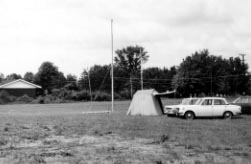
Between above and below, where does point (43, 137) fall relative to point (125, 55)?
below

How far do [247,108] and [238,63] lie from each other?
2287 inches

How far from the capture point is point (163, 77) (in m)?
94.3

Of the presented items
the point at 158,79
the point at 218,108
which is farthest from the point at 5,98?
the point at 218,108

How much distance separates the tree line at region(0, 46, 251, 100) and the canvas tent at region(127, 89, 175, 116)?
30.0 metres

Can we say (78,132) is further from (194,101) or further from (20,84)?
(20,84)

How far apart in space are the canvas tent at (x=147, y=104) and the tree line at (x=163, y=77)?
98.4ft

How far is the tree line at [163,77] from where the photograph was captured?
69.8 meters

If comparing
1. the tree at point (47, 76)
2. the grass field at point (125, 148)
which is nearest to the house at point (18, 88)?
the tree at point (47, 76)

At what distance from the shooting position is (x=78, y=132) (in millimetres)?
12867

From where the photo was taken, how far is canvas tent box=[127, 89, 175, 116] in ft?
75.8

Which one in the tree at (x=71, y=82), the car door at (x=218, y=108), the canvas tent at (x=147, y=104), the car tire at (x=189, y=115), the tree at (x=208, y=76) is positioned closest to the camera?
the car tire at (x=189, y=115)

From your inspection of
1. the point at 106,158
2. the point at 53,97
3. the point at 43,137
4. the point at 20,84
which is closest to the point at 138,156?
the point at 106,158

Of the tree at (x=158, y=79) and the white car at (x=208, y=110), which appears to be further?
the tree at (x=158, y=79)

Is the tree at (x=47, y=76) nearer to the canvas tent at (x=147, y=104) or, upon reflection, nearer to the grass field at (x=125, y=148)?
the canvas tent at (x=147, y=104)
